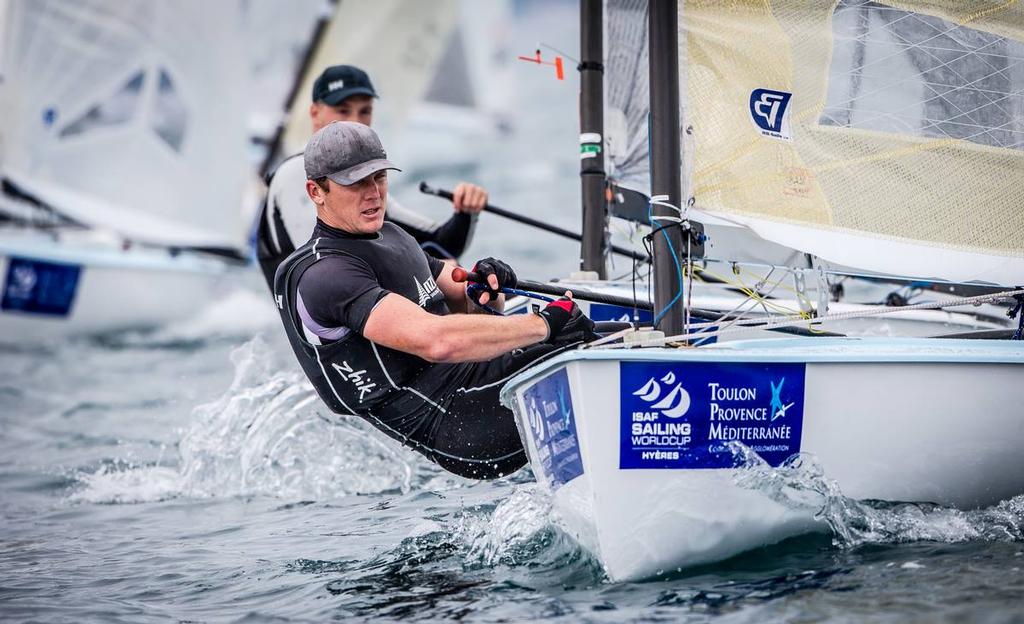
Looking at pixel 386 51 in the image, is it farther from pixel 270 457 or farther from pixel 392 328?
pixel 392 328

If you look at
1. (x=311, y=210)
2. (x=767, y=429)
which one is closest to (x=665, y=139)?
(x=767, y=429)

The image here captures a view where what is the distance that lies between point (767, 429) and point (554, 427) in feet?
1.90

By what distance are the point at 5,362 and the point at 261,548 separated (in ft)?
22.3

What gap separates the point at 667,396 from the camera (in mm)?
3189

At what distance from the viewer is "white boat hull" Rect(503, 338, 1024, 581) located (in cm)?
317

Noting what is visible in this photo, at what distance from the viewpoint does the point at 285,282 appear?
3.70 m

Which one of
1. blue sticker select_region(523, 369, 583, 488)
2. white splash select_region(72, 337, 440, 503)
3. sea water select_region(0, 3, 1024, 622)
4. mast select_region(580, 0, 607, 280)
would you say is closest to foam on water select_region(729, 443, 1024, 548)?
sea water select_region(0, 3, 1024, 622)

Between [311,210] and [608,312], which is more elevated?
[311,210]

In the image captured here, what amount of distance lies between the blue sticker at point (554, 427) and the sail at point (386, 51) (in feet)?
27.5

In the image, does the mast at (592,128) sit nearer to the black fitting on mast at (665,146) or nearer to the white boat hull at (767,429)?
the black fitting on mast at (665,146)

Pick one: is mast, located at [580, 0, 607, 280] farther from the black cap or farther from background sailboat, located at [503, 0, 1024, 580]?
background sailboat, located at [503, 0, 1024, 580]

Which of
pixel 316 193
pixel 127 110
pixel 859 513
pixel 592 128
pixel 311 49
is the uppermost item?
pixel 311 49

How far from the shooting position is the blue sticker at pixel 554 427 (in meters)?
3.22

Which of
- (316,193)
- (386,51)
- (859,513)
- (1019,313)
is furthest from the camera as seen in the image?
(386,51)
